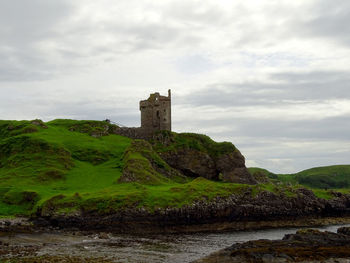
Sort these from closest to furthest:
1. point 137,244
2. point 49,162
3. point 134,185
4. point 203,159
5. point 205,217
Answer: point 137,244 → point 205,217 → point 134,185 → point 49,162 → point 203,159

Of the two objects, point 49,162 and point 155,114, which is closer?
point 49,162

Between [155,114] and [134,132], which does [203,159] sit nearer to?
[155,114]

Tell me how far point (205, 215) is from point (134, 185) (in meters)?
16.1

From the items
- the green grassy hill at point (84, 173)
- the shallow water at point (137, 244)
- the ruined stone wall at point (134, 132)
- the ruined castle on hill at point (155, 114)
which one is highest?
the ruined castle on hill at point (155, 114)

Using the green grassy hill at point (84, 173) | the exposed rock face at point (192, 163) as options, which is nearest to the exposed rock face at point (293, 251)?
the green grassy hill at point (84, 173)

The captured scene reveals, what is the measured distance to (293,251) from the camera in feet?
117

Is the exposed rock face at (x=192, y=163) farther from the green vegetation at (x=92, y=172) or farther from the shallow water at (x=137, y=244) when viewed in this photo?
the shallow water at (x=137, y=244)

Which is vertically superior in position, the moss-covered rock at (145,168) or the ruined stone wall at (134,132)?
the ruined stone wall at (134,132)

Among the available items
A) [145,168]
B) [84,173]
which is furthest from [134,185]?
[84,173]

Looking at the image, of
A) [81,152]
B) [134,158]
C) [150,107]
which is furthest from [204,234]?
[150,107]

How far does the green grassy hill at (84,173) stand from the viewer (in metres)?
63.1

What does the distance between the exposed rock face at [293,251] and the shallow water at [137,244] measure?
4.22 metres

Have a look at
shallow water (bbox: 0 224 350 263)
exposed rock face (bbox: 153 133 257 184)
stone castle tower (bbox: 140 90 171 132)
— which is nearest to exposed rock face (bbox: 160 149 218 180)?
exposed rock face (bbox: 153 133 257 184)

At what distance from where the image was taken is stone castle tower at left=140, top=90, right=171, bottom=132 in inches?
4523
